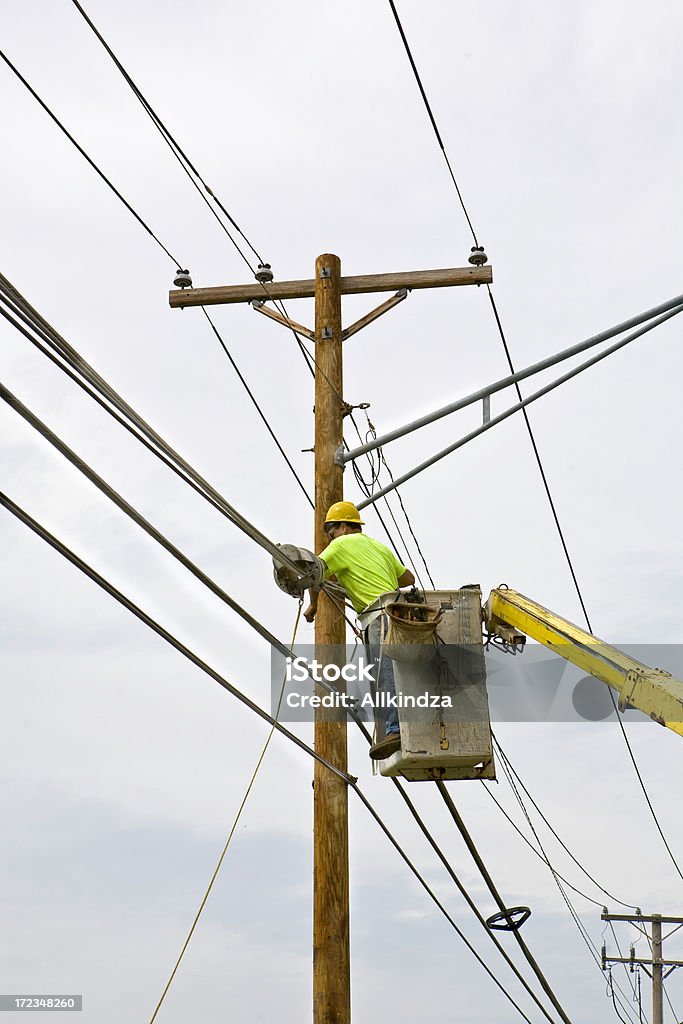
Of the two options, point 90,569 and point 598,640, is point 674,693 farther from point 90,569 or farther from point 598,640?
point 90,569

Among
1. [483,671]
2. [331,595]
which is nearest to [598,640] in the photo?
[483,671]

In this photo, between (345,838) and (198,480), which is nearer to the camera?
(198,480)

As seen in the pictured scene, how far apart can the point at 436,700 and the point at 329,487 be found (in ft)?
8.01

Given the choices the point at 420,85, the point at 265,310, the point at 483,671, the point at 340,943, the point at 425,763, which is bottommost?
the point at 340,943

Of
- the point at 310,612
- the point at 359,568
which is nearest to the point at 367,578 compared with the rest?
the point at 359,568

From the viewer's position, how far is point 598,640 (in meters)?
7.32

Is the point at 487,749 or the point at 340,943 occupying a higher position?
the point at 487,749

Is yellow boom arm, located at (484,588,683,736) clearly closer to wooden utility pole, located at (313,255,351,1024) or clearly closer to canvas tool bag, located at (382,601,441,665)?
canvas tool bag, located at (382,601,441,665)

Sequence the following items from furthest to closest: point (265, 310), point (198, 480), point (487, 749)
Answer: point (265, 310)
point (487, 749)
point (198, 480)

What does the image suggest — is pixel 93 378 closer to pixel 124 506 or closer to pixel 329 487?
pixel 124 506

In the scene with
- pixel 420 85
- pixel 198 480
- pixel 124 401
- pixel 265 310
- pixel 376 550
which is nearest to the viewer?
pixel 124 401

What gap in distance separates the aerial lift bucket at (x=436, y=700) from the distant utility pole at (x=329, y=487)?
4.24 feet

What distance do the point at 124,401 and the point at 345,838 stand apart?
14.2ft

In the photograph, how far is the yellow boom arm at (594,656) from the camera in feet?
21.5
